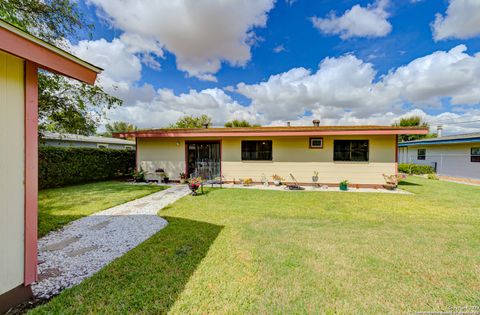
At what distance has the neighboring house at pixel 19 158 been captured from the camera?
1.79 metres

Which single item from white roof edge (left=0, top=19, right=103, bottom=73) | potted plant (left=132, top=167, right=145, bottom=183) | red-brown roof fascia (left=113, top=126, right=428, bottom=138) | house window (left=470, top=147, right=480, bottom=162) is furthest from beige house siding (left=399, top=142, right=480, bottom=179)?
potted plant (left=132, top=167, right=145, bottom=183)

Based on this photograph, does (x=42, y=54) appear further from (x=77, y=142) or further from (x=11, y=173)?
(x=77, y=142)

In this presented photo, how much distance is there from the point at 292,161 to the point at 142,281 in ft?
27.4

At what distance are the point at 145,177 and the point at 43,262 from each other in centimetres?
836

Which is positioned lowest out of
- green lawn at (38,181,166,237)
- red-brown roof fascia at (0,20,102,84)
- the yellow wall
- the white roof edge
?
green lawn at (38,181,166,237)

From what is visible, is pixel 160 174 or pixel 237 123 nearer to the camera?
pixel 160 174

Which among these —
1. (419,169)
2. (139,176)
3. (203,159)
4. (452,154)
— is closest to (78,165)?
(139,176)

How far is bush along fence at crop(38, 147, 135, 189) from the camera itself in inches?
339

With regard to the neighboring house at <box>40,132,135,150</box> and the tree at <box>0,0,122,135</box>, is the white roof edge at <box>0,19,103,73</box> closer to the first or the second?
the tree at <box>0,0,122,135</box>

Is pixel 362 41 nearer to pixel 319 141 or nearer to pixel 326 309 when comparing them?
pixel 319 141

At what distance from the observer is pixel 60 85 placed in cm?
795

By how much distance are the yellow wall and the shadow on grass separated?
6.62 meters

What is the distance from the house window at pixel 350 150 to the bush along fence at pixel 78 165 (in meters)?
11.9

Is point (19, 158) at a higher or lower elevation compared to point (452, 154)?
lower
